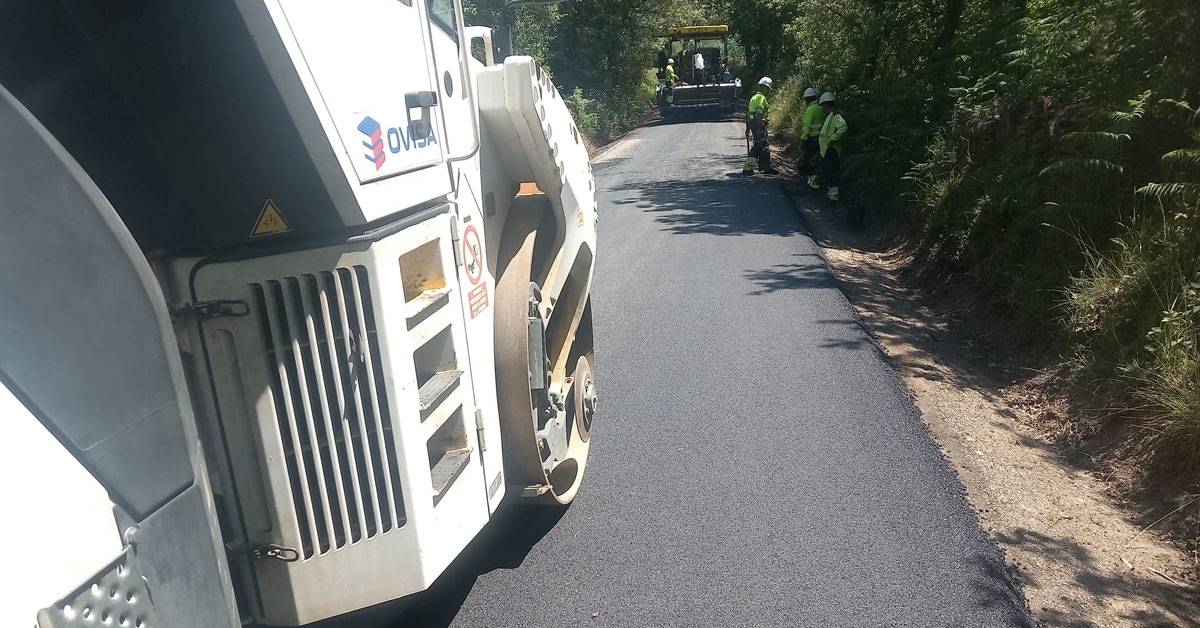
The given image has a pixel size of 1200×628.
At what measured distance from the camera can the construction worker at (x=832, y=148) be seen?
12219 mm

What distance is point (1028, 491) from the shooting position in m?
4.36

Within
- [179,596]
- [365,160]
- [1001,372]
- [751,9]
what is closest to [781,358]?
[1001,372]

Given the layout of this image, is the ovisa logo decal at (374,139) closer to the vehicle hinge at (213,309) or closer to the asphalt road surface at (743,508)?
the vehicle hinge at (213,309)

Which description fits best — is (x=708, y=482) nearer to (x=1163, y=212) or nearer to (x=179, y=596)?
(x=179, y=596)

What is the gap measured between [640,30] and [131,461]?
28.9 meters

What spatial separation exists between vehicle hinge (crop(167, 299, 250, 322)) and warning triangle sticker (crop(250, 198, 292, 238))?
20cm

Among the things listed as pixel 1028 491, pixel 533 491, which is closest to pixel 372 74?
pixel 533 491

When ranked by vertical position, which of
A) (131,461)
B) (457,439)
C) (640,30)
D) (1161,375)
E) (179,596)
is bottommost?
(1161,375)

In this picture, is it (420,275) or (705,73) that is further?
(705,73)

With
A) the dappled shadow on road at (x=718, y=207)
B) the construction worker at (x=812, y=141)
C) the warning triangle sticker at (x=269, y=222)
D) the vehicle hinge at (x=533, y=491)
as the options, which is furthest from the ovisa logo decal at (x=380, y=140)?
the construction worker at (x=812, y=141)

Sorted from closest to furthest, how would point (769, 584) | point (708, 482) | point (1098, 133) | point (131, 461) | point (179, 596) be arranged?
point (131, 461) < point (179, 596) < point (769, 584) < point (708, 482) < point (1098, 133)

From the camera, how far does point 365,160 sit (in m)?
2.34

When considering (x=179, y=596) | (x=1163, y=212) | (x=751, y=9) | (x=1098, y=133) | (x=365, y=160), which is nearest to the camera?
(x=179, y=596)

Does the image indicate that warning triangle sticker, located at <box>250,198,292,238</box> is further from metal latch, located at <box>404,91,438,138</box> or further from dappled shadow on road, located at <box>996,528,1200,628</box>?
dappled shadow on road, located at <box>996,528,1200,628</box>
